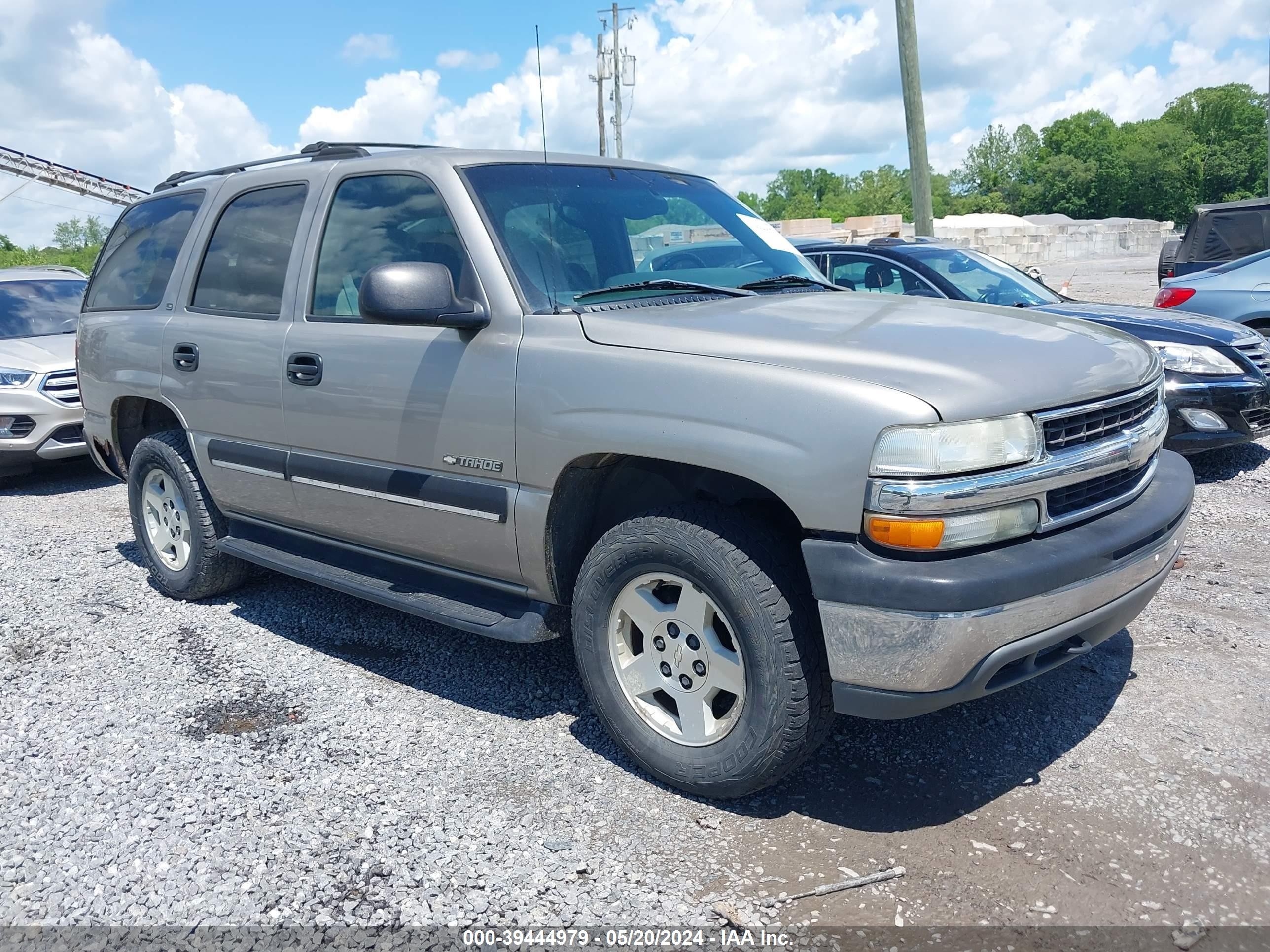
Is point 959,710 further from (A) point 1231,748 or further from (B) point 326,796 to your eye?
(B) point 326,796

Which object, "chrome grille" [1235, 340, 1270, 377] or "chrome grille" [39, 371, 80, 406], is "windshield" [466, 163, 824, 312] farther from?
"chrome grille" [39, 371, 80, 406]

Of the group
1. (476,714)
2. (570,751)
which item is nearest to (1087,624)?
(570,751)

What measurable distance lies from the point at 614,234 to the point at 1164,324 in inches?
189

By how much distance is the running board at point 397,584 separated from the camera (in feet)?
11.4

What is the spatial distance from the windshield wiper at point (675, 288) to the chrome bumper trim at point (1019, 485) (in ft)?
4.29

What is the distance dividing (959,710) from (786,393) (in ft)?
5.36

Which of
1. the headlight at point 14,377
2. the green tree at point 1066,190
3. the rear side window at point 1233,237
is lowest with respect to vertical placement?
the headlight at point 14,377

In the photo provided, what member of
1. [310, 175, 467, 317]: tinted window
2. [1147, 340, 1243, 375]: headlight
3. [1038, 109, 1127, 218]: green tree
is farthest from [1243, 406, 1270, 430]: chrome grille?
[1038, 109, 1127, 218]: green tree

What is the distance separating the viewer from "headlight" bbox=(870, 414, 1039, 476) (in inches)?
99.1

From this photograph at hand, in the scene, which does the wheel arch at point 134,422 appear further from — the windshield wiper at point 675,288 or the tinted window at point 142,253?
the windshield wiper at point 675,288

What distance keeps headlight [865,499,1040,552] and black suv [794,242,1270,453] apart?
3371 mm

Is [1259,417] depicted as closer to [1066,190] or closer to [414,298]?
[414,298]

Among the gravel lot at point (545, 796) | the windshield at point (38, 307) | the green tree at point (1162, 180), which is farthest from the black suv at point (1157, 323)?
the green tree at point (1162, 180)

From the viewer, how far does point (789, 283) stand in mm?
3945
